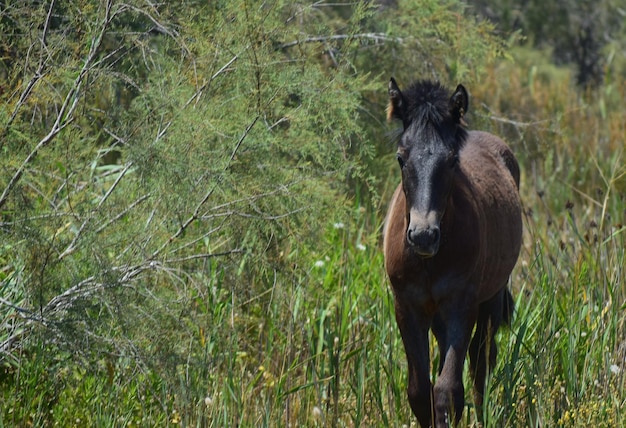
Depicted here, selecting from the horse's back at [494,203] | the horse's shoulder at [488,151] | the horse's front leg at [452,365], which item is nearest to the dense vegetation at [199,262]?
the horse's front leg at [452,365]

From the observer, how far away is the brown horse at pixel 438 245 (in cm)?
477

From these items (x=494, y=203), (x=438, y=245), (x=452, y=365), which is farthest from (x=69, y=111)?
(x=494, y=203)

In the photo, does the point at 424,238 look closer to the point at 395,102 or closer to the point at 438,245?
the point at 438,245

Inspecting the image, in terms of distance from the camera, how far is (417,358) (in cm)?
512

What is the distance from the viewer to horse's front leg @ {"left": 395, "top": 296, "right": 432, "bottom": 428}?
16.6 ft

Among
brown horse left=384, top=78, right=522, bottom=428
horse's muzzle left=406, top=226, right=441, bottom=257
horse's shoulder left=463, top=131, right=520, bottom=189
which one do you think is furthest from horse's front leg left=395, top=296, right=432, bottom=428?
horse's shoulder left=463, top=131, right=520, bottom=189

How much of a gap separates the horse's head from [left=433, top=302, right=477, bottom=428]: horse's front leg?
46cm

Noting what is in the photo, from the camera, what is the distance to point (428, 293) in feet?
16.9

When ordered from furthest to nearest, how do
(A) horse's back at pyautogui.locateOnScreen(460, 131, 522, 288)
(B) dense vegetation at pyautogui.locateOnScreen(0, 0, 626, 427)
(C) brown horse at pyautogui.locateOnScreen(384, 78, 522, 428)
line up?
(A) horse's back at pyautogui.locateOnScreen(460, 131, 522, 288), (B) dense vegetation at pyautogui.locateOnScreen(0, 0, 626, 427), (C) brown horse at pyautogui.locateOnScreen(384, 78, 522, 428)

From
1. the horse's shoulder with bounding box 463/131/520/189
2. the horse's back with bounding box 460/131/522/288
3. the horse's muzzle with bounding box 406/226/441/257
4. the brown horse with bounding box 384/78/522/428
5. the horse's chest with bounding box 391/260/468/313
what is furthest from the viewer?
the horse's shoulder with bounding box 463/131/520/189

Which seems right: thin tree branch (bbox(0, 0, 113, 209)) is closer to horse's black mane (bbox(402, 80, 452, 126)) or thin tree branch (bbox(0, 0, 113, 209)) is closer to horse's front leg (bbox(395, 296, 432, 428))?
horse's black mane (bbox(402, 80, 452, 126))

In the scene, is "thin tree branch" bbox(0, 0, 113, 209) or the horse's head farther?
"thin tree branch" bbox(0, 0, 113, 209)

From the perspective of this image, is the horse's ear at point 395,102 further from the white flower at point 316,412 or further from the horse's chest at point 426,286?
the white flower at point 316,412

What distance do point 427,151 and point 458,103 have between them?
374 mm
